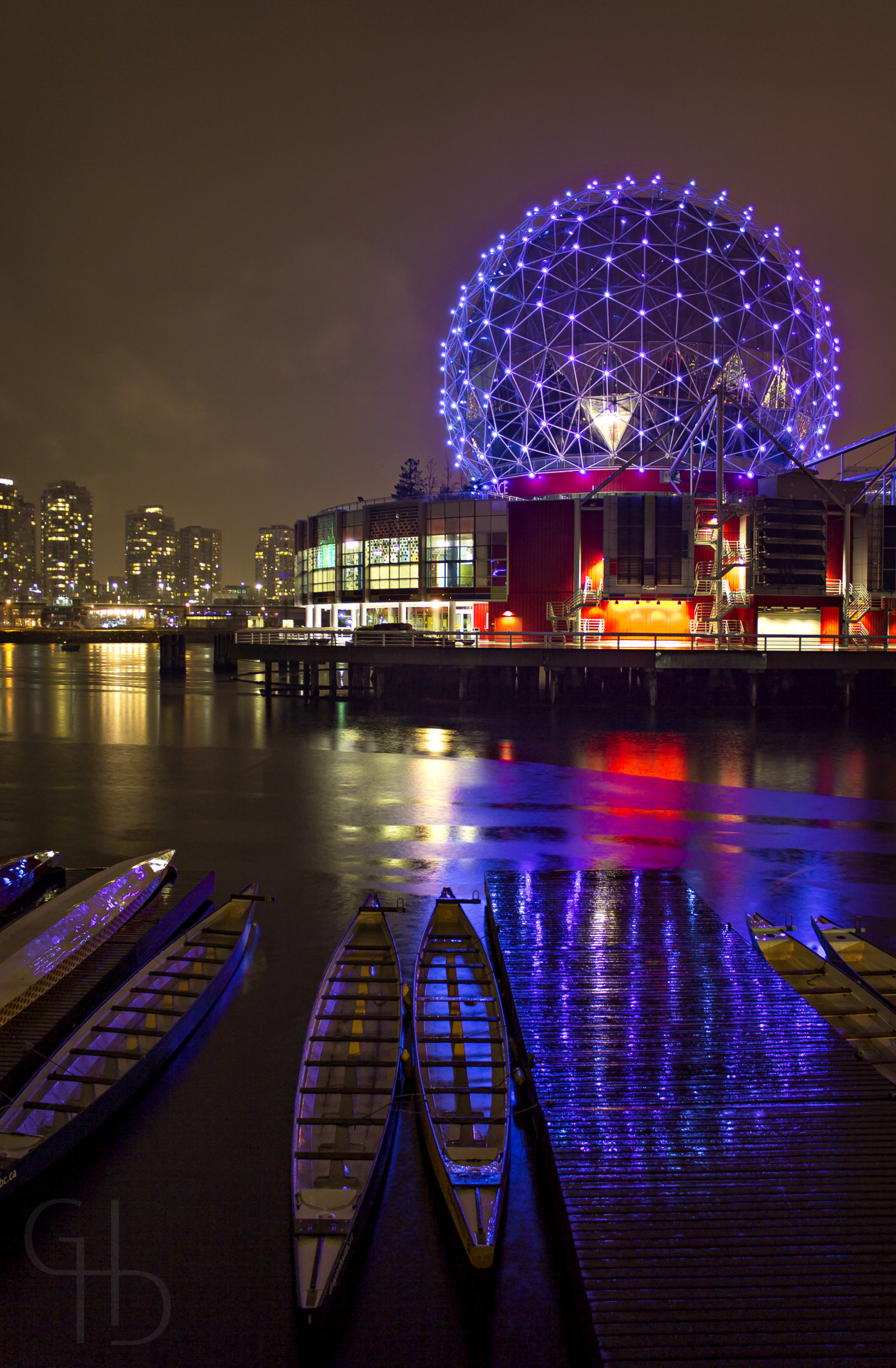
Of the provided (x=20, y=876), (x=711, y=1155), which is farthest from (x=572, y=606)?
(x=711, y=1155)

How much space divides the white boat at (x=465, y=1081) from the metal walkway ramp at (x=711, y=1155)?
1.22ft

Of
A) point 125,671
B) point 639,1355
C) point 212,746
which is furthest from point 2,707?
point 639,1355

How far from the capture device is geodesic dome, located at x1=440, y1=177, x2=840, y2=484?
54.9 metres

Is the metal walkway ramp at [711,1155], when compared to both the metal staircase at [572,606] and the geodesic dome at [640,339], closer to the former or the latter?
the metal staircase at [572,606]

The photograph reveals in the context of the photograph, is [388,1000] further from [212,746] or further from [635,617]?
[635,617]

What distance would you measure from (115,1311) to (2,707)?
44330 mm

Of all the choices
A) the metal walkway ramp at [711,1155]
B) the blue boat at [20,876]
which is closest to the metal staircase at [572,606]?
the blue boat at [20,876]

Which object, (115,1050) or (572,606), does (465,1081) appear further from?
(572,606)

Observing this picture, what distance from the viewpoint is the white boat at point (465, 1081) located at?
6.05 m

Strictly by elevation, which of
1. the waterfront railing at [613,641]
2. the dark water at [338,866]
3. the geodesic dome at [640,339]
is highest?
the geodesic dome at [640,339]

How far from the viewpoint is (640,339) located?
54562mm

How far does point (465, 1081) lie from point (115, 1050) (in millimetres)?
3532

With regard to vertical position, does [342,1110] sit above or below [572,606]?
below

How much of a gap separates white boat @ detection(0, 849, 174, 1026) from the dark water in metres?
1.91
